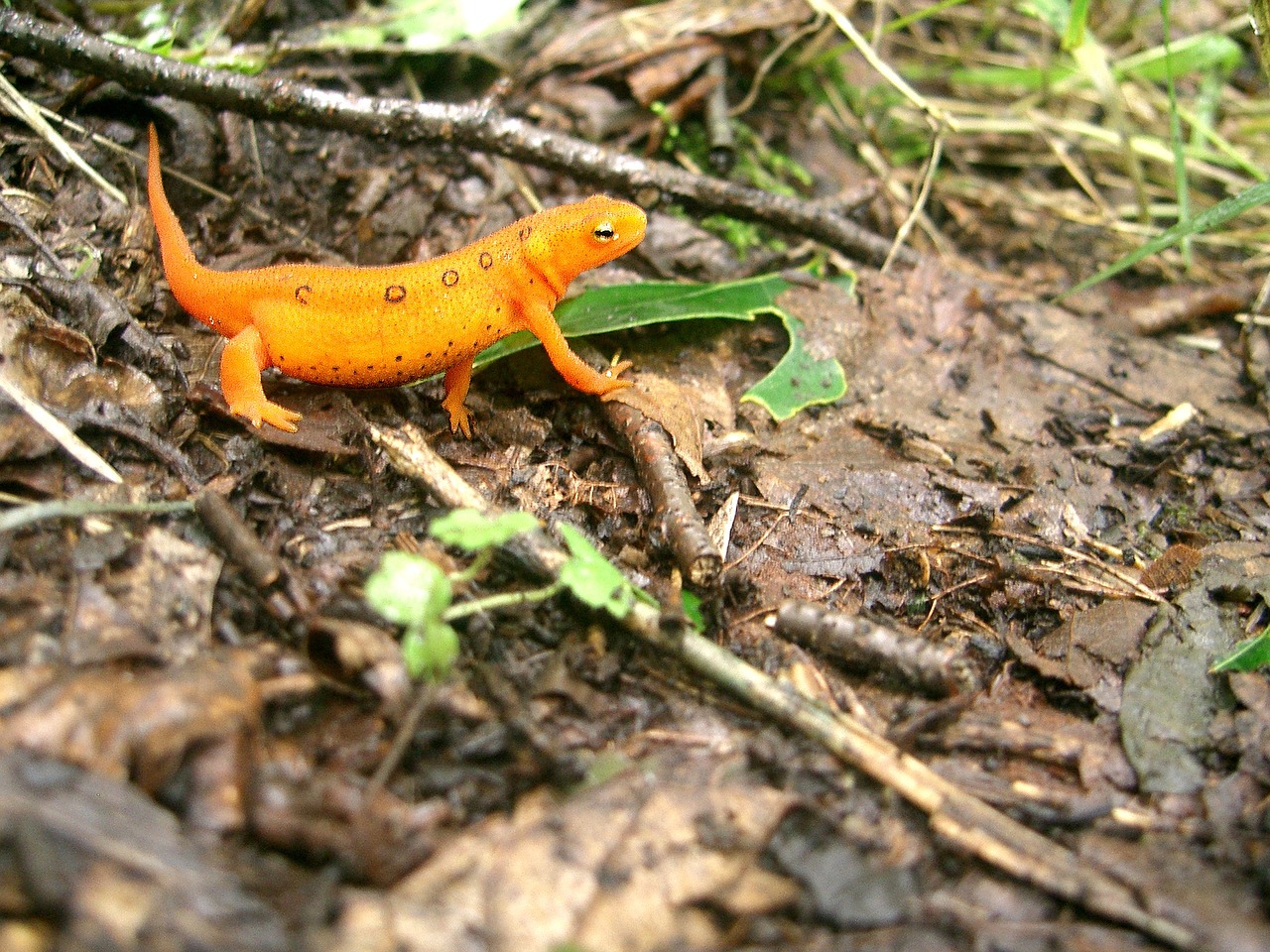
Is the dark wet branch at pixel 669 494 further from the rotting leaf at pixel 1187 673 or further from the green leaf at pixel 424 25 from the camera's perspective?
the green leaf at pixel 424 25

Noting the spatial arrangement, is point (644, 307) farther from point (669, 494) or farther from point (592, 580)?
point (592, 580)

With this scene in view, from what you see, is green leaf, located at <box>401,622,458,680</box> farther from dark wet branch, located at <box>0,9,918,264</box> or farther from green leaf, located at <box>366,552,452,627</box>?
dark wet branch, located at <box>0,9,918,264</box>

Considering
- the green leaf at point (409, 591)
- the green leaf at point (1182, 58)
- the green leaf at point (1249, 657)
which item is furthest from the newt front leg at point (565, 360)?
the green leaf at point (1182, 58)

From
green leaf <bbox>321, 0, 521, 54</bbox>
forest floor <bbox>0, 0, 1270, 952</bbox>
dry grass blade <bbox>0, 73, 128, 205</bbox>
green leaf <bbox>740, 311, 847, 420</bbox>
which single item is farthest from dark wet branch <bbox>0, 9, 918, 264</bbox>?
green leaf <bbox>321, 0, 521, 54</bbox>

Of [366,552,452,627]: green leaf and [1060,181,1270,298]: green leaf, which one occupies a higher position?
[366,552,452,627]: green leaf

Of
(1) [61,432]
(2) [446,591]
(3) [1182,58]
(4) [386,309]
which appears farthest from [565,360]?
(3) [1182,58]

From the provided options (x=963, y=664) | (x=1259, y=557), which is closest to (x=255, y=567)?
(x=963, y=664)
